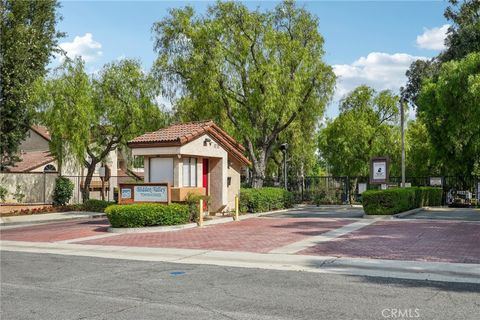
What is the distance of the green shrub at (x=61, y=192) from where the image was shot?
32.1m

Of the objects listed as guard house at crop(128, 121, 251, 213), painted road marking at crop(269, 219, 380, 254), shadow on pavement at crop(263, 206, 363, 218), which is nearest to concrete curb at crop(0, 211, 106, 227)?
guard house at crop(128, 121, 251, 213)

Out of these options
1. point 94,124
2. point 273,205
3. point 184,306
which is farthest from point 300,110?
point 184,306

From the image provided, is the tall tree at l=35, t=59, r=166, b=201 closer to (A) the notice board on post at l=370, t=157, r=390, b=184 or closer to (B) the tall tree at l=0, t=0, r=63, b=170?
(B) the tall tree at l=0, t=0, r=63, b=170

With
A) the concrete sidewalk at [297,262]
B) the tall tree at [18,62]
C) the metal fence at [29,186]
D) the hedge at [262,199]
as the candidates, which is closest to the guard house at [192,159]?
the hedge at [262,199]

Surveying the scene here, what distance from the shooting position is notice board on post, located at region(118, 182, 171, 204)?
20.8 m

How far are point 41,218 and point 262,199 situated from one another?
449 inches

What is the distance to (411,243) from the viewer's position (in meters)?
14.4

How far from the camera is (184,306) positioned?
788 cm

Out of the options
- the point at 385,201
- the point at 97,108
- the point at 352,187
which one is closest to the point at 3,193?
the point at 97,108

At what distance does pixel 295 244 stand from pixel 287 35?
1961 centimetres

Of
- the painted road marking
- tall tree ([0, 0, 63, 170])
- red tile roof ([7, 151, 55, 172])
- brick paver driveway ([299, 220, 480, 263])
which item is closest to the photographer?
brick paver driveway ([299, 220, 480, 263])

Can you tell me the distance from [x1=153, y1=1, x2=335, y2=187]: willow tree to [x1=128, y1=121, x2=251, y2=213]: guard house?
4.70 m

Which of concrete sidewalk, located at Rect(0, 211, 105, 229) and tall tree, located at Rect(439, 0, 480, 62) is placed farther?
tall tree, located at Rect(439, 0, 480, 62)

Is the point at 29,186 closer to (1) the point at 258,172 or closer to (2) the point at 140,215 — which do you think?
(1) the point at 258,172
